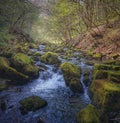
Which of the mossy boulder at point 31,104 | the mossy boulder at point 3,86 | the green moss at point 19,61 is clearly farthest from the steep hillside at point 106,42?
the mossy boulder at point 3,86

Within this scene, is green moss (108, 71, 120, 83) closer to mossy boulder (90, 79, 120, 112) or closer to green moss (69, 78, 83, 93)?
mossy boulder (90, 79, 120, 112)

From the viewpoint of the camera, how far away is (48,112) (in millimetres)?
7469

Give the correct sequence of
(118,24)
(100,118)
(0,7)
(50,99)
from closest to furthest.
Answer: (100,118) < (50,99) < (0,7) < (118,24)

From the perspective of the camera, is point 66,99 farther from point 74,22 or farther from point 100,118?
point 74,22

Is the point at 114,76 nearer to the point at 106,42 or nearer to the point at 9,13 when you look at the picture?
the point at 106,42

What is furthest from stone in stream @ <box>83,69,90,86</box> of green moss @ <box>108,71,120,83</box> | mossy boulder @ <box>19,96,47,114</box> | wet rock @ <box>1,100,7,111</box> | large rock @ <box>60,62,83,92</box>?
wet rock @ <box>1,100,7,111</box>

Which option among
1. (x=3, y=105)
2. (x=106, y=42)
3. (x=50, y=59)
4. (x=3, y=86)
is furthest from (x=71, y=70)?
(x=106, y=42)

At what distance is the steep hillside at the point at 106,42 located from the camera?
16641 mm

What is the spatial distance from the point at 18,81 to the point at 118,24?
1421cm

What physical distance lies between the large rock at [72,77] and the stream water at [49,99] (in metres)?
0.26

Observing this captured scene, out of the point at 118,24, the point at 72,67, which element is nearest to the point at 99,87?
the point at 72,67

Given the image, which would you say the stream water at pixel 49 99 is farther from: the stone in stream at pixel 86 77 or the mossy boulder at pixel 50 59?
the mossy boulder at pixel 50 59

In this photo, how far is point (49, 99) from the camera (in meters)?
8.63

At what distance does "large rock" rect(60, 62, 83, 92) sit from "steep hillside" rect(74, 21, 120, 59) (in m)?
5.38
